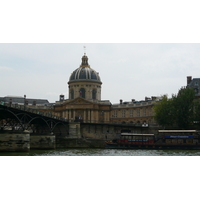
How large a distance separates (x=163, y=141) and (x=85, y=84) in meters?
55.2

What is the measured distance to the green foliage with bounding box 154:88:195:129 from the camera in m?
85.2

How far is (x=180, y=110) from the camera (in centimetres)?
8562

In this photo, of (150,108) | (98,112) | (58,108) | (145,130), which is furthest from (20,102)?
(145,130)

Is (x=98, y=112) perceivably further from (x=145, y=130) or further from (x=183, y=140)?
(x=183, y=140)

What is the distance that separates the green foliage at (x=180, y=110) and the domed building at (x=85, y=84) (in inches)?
1534

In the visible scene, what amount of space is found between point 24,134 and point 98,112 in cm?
6220

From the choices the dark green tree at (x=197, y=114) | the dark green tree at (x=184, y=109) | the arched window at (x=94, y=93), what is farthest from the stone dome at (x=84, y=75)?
Answer: the dark green tree at (x=197, y=114)

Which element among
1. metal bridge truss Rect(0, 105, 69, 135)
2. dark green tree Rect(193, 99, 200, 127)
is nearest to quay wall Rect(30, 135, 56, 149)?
metal bridge truss Rect(0, 105, 69, 135)

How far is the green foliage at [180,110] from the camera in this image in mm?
85250

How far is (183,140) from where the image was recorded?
72438mm

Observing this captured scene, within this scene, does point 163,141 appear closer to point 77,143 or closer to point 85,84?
point 77,143

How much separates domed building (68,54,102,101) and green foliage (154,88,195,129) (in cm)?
3897

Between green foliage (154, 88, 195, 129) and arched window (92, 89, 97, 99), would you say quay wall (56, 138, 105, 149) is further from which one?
arched window (92, 89, 97, 99)

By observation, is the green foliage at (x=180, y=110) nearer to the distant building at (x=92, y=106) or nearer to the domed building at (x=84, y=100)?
the distant building at (x=92, y=106)
